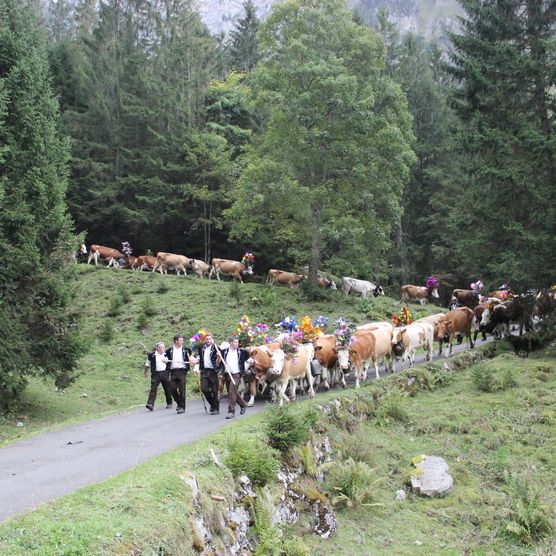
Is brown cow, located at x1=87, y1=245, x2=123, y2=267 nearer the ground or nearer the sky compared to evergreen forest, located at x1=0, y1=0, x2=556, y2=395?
nearer the ground

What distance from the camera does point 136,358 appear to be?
2389cm

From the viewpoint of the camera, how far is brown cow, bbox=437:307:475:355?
2173cm

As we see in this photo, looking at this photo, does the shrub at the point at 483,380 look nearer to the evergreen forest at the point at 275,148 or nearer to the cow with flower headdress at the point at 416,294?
the evergreen forest at the point at 275,148

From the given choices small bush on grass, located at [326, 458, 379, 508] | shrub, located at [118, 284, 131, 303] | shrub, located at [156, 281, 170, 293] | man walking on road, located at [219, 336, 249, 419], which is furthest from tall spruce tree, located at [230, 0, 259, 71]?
small bush on grass, located at [326, 458, 379, 508]

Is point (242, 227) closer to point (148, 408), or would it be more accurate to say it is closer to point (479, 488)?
point (148, 408)

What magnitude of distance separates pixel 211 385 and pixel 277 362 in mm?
1608

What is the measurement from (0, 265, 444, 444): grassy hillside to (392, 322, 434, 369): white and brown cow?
7.40m

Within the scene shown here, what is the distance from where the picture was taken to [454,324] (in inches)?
864

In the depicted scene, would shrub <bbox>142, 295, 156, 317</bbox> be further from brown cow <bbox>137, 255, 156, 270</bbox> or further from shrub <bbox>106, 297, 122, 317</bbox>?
brown cow <bbox>137, 255, 156, 270</bbox>

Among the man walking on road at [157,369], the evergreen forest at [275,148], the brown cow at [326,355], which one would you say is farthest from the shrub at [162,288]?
the man walking on road at [157,369]

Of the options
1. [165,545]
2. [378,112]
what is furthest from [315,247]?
[165,545]

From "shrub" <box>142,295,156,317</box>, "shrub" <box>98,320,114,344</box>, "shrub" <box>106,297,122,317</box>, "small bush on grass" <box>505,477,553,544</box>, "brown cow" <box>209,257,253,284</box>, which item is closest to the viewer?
"small bush on grass" <box>505,477,553,544</box>

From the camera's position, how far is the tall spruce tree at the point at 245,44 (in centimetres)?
5881

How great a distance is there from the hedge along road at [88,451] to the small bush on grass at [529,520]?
18.0 feet
